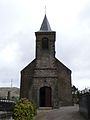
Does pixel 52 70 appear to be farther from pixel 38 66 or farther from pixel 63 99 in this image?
pixel 63 99

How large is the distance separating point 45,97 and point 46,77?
351 cm

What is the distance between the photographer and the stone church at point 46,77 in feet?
132

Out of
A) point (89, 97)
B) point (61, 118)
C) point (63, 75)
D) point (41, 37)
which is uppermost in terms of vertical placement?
point (41, 37)

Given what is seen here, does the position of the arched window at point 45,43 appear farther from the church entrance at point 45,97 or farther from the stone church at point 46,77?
the church entrance at point 45,97

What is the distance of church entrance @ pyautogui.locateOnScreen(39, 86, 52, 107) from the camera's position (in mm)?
41469

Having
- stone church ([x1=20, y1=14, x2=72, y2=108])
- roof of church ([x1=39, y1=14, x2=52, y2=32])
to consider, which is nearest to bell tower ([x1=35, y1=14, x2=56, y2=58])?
stone church ([x1=20, y1=14, x2=72, y2=108])

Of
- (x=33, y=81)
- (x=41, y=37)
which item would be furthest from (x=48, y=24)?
(x=33, y=81)

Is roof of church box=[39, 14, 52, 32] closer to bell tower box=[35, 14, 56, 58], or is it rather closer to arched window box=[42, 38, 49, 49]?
bell tower box=[35, 14, 56, 58]

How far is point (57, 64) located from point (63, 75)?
1837 mm

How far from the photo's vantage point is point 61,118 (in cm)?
2662

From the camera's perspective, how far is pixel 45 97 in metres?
42.2

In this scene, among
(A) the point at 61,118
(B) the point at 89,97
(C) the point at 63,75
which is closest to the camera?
(B) the point at 89,97

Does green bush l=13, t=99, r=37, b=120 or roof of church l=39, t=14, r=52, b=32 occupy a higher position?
roof of church l=39, t=14, r=52, b=32

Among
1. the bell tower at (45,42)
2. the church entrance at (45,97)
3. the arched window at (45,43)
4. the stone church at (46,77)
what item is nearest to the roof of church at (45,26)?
the stone church at (46,77)
